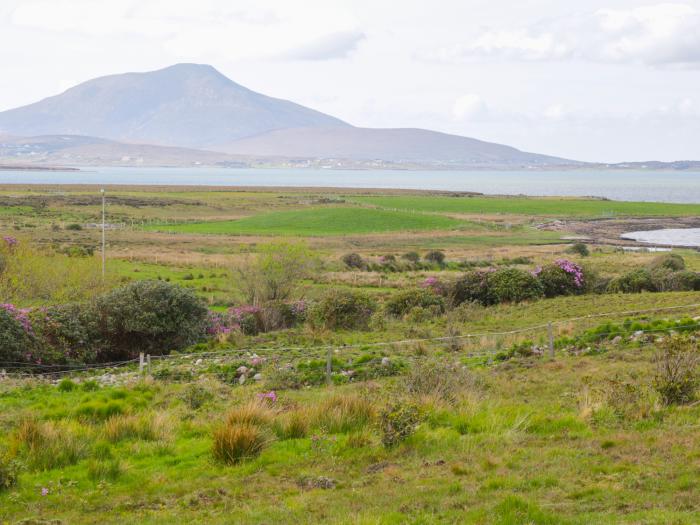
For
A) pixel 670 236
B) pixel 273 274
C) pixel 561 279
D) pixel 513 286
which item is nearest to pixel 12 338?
pixel 273 274

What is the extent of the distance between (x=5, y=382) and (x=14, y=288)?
15211 mm

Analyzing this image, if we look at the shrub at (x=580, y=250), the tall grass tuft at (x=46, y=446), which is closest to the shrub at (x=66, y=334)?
the tall grass tuft at (x=46, y=446)

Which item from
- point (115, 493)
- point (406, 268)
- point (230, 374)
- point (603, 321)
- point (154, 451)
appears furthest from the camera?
point (406, 268)

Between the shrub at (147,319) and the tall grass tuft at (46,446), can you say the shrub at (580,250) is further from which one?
the tall grass tuft at (46,446)

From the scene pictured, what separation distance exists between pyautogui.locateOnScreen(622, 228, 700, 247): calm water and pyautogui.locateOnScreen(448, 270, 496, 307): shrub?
55.2 meters

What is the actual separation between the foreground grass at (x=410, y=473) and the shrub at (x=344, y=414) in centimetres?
20

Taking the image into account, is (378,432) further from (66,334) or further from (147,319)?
(147,319)

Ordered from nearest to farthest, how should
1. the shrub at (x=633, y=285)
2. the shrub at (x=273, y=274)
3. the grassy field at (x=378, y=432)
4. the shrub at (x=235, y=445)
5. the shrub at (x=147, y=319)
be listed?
1. the grassy field at (x=378, y=432)
2. the shrub at (x=235, y=445)
3. the shrub at (x=147, y=319)
4. the shrub at (x=633, y=285)
5. the shrub at (x=273, y=274)

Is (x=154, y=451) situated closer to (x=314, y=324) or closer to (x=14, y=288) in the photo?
(x=314, y=324)

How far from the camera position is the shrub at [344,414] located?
42.5ft

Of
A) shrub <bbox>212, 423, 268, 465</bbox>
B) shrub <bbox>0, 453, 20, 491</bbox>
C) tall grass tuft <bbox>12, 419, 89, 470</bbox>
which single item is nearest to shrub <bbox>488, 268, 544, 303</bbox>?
shrub <bbox>212, 423, 268, 465</bbox>

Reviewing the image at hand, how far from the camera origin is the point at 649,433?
11633 millimetres

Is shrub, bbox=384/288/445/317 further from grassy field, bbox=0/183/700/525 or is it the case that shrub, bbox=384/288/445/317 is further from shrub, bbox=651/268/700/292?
shrub, bbox=651/268/700/292

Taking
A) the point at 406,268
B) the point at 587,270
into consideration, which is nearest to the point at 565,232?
the point at 406,268
